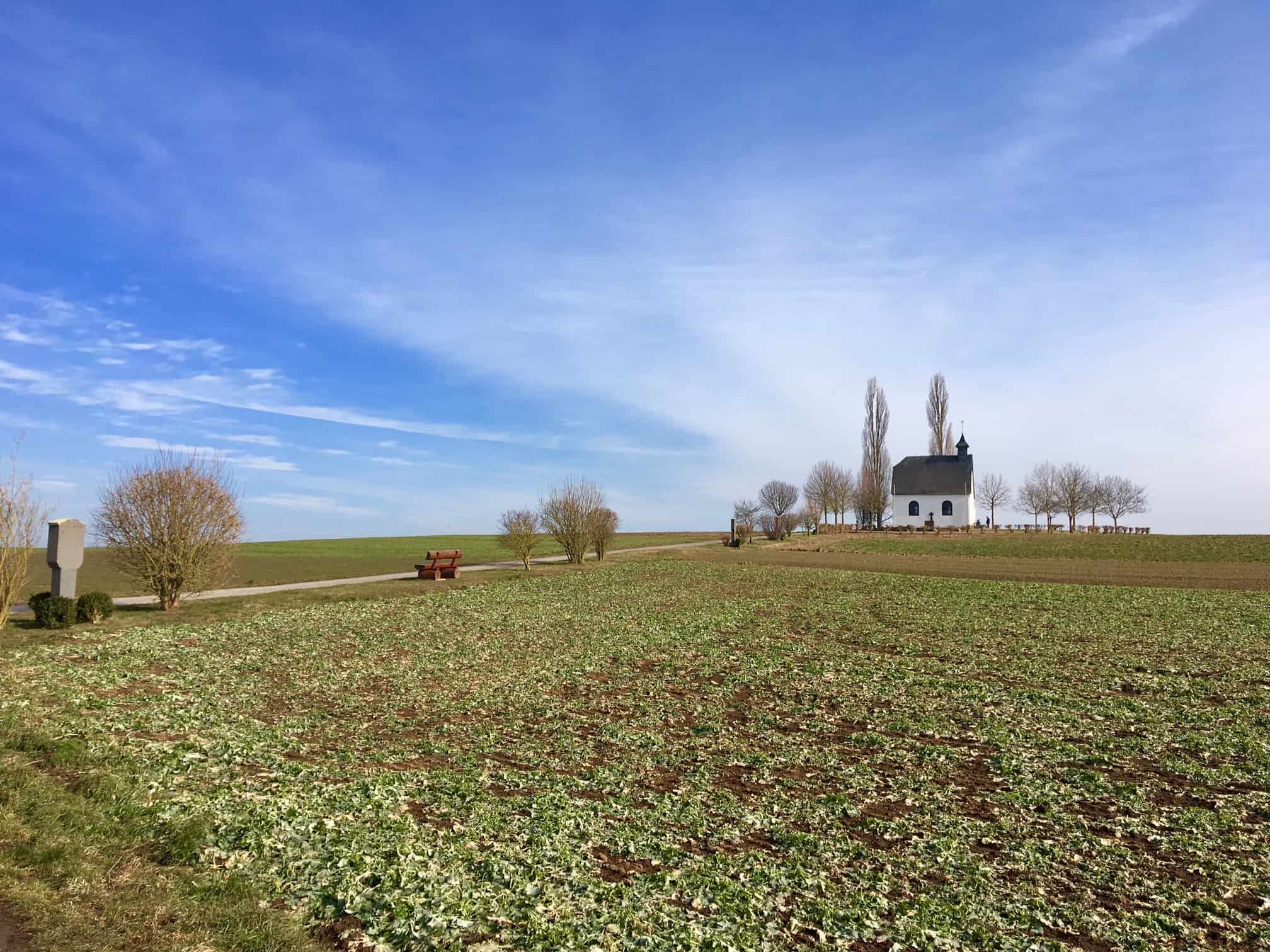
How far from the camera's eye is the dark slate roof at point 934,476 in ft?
266

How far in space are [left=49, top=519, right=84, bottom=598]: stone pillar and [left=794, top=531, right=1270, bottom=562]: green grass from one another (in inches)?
1712

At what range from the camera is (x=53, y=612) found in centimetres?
1700

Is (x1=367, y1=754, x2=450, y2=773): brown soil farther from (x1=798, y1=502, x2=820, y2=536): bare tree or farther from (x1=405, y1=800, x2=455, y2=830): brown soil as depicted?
(x1=798, y1=502, x2=820, y2=536): bare tree

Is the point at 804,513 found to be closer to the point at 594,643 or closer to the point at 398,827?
the point at 594,643

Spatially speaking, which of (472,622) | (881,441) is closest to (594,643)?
(472,622)

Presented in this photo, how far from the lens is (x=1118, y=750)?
31.0 feet

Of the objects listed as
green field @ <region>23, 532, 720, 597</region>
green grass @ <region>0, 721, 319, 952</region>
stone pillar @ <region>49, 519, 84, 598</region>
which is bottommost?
green grass @ <region>0, 721, 319, 952</region>

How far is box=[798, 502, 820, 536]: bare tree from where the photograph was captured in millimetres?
73125

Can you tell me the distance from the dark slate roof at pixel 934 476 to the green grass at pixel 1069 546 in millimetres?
14117

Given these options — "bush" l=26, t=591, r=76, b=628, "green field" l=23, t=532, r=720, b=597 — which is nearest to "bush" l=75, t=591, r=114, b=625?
"bush" l=26, t=591, r=76, b=628

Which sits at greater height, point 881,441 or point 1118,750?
point 881,441

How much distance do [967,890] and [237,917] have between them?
532 cm

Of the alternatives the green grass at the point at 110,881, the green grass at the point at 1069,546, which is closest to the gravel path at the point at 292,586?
the green grass at the point at 110,881

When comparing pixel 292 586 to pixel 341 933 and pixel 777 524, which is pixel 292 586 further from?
pixel 777 524
